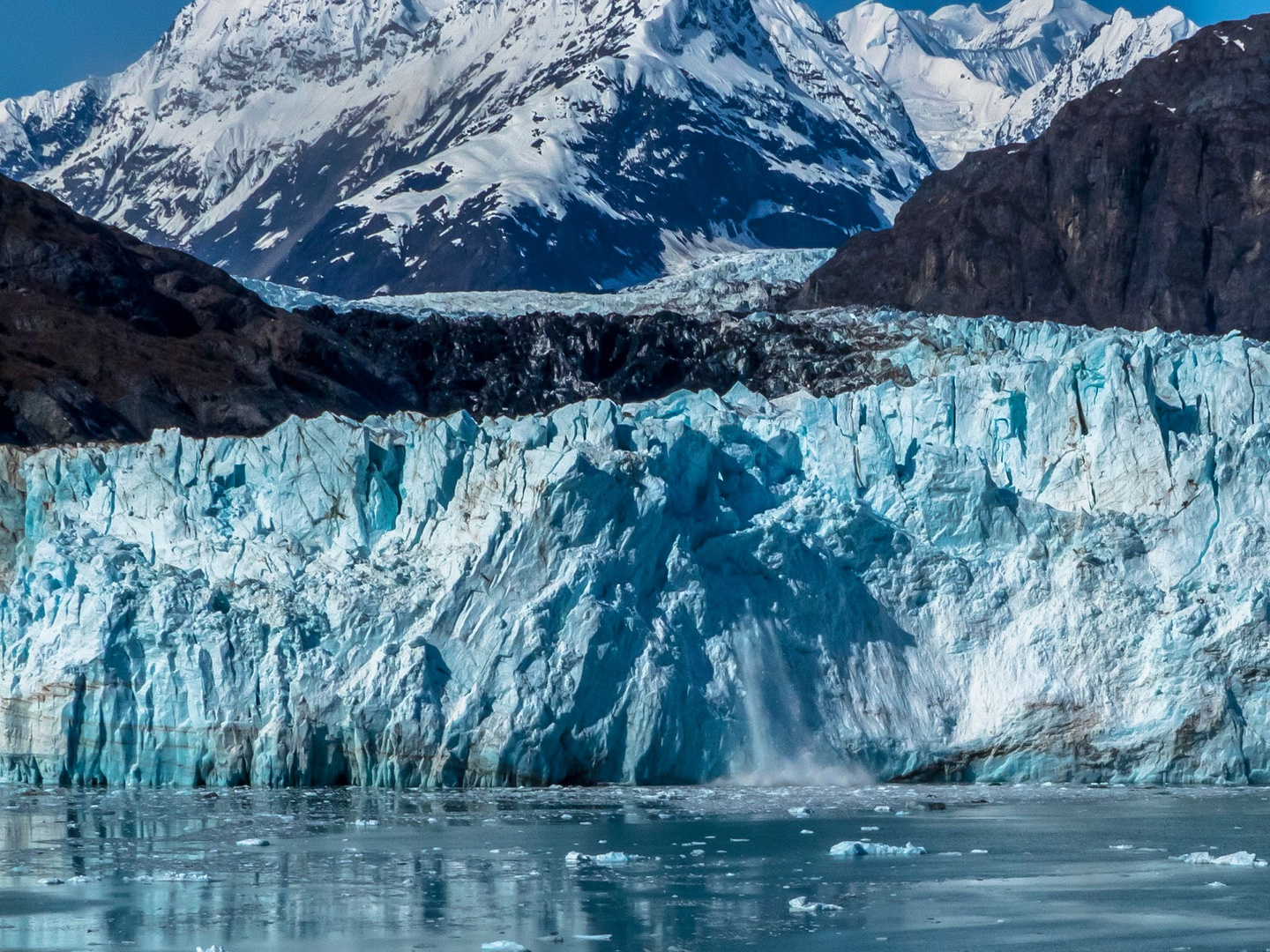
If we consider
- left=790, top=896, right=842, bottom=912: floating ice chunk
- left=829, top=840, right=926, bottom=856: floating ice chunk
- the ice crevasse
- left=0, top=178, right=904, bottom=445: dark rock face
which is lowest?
left=790, top=896, right=842, bottom=912: floating ice chunk

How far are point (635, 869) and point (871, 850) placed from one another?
315 cm

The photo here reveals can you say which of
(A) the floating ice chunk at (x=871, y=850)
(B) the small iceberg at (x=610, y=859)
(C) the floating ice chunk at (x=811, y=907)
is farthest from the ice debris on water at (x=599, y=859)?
(C) the floating ice chunk at (x=811, y=907)

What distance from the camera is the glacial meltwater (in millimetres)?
18344

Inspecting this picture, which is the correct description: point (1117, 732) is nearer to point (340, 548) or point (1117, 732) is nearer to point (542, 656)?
point (542, 656)

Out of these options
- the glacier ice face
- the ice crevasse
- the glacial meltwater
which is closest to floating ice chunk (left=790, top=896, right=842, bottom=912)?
the glacial meltwater

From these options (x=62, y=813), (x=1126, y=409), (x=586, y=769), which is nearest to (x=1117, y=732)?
(x=1126, y=409)

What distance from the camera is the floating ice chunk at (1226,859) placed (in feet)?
72.2

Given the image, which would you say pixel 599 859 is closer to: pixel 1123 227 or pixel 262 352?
pixel 262 352

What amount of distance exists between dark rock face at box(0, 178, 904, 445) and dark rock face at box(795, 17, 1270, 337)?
15.9 meters

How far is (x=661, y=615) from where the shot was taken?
3066 centimetres

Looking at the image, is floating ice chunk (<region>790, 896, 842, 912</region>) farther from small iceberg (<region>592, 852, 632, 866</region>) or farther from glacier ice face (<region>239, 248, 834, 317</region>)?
glacier ice face (<region>239, 248, 834, 317</region>)

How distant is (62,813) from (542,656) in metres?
7.45

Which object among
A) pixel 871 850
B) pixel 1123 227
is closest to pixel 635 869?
pixel 871 850

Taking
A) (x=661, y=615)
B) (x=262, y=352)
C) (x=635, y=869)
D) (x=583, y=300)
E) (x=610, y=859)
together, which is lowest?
(x=635, y=869)
